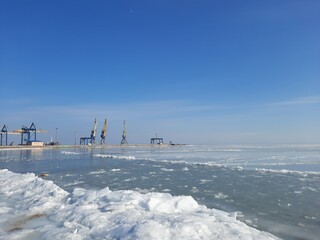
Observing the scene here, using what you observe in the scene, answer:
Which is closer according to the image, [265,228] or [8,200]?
[265,228]

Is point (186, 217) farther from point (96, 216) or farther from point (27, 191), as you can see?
point (27, 191)

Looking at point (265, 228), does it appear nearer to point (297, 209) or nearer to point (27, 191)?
point (297, 209)

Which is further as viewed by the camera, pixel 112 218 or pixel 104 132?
pixel 104 132

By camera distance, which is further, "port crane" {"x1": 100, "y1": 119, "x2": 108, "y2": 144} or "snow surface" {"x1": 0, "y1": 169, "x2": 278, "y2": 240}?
"port crane" {"x1": 100, "y1": 119, "x2": 108, "y2": 144}

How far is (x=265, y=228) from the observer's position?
7852mm

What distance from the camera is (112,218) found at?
761cm

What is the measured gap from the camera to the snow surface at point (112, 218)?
6.46 m

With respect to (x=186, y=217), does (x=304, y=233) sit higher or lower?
lower

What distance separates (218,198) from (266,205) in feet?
6.26

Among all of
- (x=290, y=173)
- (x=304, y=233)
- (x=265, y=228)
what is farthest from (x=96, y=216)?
(x=290, y=173)

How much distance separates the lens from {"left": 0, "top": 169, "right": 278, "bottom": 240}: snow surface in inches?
255

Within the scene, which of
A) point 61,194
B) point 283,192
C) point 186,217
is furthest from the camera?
point 283,192

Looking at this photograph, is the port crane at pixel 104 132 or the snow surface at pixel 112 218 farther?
the port crane at pixel 104 132

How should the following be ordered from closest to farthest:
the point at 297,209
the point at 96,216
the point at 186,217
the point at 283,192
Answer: the point at 186,217 < the point at 96,216 < the point at 297,209 < the point at 283,192
